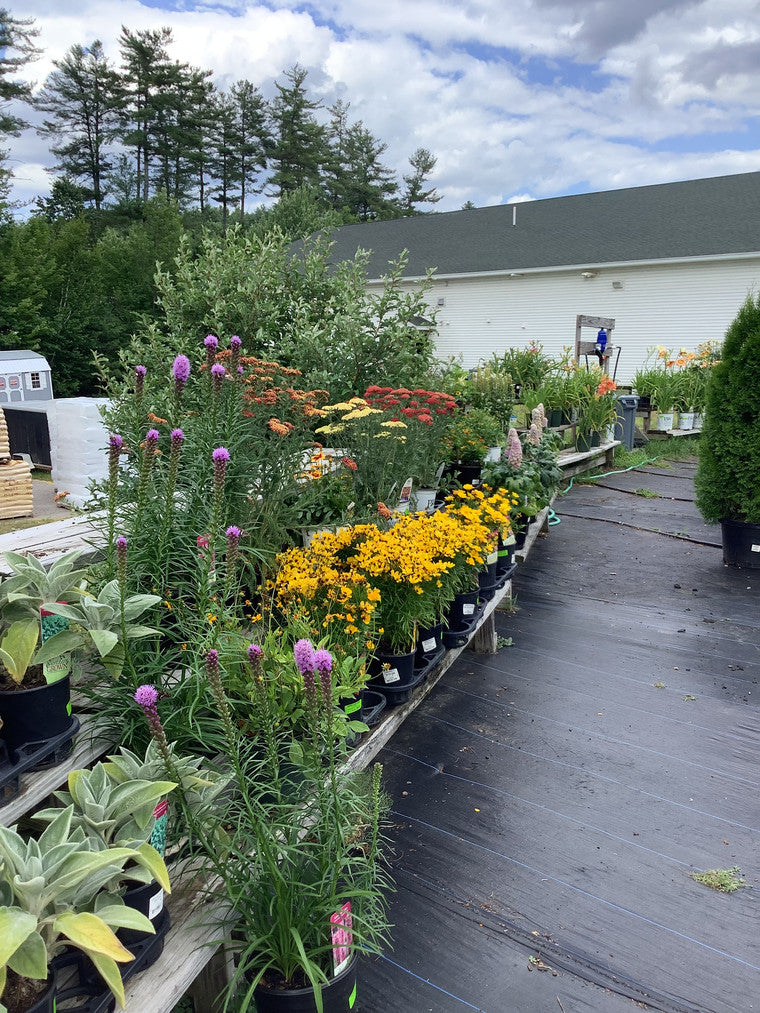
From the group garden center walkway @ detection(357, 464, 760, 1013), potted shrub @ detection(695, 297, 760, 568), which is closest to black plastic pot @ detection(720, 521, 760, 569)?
potted shrub @ detection(695, 297, 760, 568)

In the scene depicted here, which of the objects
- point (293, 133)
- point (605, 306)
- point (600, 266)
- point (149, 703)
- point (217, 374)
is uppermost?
point (293, 133)

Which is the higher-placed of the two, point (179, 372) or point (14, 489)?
point (179, 372)

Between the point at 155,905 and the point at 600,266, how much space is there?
58.5ft

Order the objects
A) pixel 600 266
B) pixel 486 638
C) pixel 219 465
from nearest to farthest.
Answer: pixel 219 465
pixel 486 638
pixel 600 266

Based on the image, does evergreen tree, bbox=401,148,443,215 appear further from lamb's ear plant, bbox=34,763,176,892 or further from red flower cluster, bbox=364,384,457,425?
lamb's ear plant, bbox=34,763,176,892

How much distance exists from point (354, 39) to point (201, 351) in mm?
7815

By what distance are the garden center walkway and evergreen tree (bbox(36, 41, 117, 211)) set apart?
29.8 metres

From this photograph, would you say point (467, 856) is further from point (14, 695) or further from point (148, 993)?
point (14, 695)

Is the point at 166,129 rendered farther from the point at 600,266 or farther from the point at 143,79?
the point at 600,266

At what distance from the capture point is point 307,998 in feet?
4.96

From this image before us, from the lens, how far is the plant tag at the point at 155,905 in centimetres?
147

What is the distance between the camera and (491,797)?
265 cm

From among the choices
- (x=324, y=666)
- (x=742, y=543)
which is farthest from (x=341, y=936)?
(x=742, y=543)

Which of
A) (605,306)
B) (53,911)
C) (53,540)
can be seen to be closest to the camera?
(53,911)
